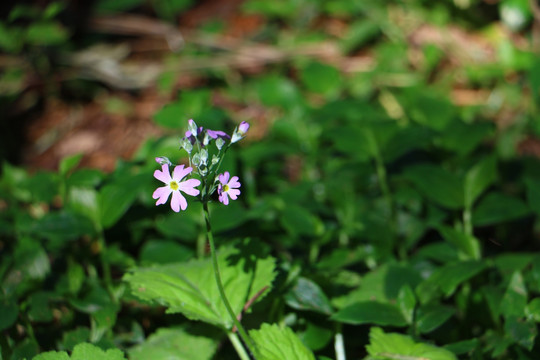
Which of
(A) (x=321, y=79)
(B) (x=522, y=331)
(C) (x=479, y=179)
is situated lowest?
(B) (x=522, y=331)

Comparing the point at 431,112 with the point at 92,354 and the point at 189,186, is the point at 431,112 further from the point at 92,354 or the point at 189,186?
the point at 92,354

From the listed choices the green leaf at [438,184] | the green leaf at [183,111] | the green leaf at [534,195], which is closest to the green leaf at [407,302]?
the green leaf at [438,184]

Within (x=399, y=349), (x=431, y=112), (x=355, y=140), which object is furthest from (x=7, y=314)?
(x=431, y=112)

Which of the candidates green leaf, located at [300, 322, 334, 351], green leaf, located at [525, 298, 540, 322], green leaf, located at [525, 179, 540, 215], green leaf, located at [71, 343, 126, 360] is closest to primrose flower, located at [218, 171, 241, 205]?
green leaf, located at [71, 343, 126, 360]

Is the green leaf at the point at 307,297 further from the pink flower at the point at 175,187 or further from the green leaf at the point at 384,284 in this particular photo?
the pink flower at the point at 175,187

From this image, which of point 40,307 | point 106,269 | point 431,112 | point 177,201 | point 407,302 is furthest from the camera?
point 431,112

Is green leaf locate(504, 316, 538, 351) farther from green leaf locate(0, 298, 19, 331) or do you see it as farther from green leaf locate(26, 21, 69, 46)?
green leaf locate(26, 21, 69, 46)
